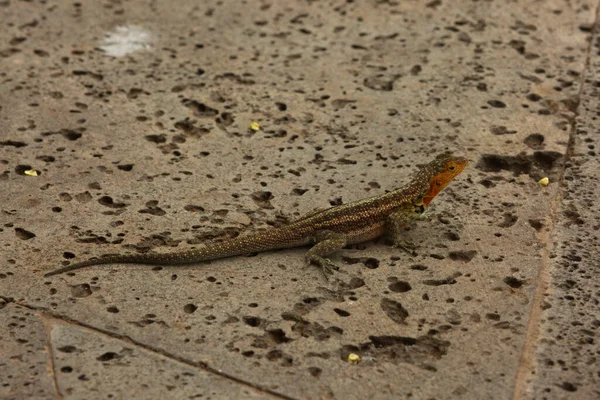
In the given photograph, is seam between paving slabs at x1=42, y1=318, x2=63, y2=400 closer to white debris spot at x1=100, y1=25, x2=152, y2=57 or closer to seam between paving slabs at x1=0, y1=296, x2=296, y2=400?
seam between paving slabs at x1=0, y1=296, x2=296, y2=400

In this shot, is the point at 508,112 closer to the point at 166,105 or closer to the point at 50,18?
the point at 166,105

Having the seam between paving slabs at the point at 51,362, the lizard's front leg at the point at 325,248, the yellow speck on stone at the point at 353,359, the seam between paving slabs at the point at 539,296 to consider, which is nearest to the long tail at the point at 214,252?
the lizard's front leg at the point at 325,248

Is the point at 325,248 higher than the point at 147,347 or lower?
higher

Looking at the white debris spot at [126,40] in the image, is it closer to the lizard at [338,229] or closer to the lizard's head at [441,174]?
the lizard at [338,229]

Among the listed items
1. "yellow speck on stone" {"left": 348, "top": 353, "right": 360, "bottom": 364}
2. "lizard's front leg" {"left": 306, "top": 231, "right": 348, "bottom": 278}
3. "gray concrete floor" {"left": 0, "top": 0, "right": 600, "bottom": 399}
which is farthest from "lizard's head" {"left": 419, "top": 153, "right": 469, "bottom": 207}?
"yellow speck on stone" {"left": 348, "top": 353, "right": 360, "bottom": 364}

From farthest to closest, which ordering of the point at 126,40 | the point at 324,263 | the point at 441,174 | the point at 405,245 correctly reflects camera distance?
the point at 126,40, the point at 441,174, the point at 405,245, the point at 324,263

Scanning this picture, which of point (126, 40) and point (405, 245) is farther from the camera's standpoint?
point (126, 40)

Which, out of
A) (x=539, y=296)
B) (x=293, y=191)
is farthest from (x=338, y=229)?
(x=539, y=296)

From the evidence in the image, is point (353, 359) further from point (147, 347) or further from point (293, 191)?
point (293, 191)

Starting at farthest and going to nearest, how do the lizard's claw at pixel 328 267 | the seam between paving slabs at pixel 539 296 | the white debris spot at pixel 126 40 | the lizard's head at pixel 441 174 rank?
the white debris spot at pixel 126 40 → the lizard's head at pixel 441 174 → the lizard's claw at pixel 328 267 → the seam between paving slabs at pixel 539 296
